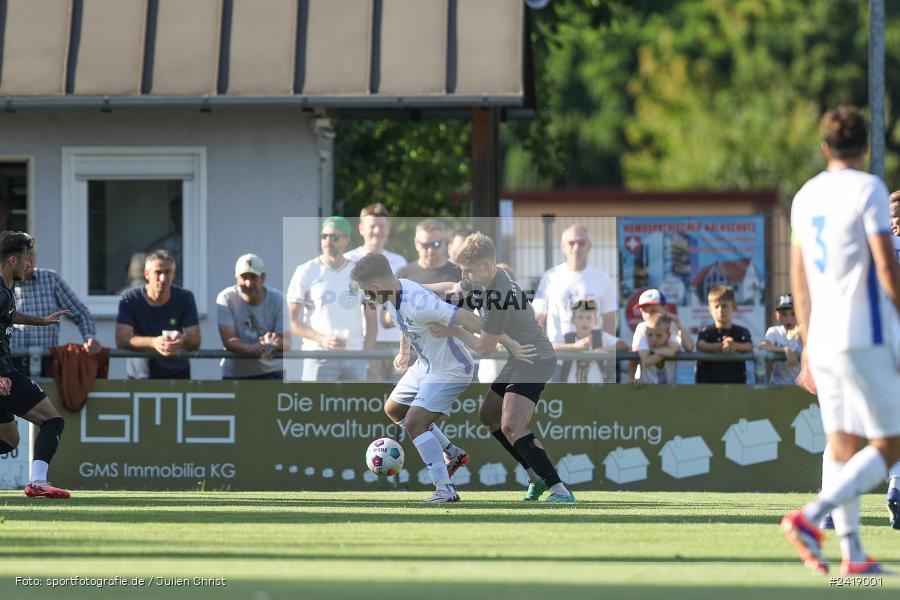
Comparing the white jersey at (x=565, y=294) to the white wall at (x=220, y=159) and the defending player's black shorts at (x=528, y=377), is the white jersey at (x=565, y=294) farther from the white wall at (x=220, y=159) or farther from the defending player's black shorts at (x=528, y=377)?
the white wall at (x=220, y=159)

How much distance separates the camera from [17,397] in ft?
43.9

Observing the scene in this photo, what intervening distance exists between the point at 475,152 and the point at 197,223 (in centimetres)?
287

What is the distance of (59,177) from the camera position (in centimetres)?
1842

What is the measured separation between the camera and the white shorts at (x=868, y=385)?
8336 millimetres

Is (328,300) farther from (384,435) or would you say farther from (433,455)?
(433,455)

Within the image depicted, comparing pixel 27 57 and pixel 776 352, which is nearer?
pixel 776 352

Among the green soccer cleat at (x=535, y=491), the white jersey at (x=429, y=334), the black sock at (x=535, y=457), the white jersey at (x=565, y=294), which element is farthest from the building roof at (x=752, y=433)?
the white jersey at (x=429, y=334)

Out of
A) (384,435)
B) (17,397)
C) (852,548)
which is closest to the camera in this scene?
(852,548)

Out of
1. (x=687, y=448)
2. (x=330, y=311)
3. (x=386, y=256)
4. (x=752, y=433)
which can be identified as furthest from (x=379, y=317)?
(x=752, y=433)

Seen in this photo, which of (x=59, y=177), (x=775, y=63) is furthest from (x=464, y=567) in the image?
(x=775, y=63)

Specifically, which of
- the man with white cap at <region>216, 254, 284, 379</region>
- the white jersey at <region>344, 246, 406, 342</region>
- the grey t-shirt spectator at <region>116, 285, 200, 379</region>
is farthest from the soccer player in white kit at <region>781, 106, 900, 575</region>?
the grey t-shirt spectator at <region>116, 285, 200, 379</region>

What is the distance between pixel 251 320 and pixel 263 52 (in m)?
3.07

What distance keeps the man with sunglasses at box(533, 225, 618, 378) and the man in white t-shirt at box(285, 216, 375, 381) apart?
1.55 meters

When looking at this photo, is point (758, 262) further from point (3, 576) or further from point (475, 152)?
point (3, 576)
